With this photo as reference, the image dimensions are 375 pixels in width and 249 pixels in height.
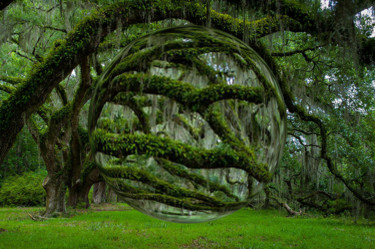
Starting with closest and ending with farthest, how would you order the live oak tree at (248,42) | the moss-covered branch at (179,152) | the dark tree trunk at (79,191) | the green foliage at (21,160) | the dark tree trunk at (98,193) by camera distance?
the moss-covered branch at (179,152), the live oak tree at (248,42), the dark tree trunk at (79,191), the dark tree trunk at (98,193), the green foliage at (21,160)

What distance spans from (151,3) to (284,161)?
10960mm

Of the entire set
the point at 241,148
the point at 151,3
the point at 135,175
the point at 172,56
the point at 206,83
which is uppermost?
the point at 151,3

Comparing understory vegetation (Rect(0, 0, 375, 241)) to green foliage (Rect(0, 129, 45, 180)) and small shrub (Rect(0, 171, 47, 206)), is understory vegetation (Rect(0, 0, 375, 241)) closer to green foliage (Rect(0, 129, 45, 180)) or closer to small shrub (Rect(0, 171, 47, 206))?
small shrub (Rect(0, 171, 47, 206))

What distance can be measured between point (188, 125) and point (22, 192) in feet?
82.7

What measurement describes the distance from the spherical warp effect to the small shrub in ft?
79.6

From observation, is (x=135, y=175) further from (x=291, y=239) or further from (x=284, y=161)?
(x=284, y=161)

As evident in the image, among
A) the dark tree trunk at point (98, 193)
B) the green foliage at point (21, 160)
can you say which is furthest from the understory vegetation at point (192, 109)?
the green foliage at point (21, 160)

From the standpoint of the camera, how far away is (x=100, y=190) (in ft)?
78.0

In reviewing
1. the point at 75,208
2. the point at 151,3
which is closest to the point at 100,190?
the point at 75,208

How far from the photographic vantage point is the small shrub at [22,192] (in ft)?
73.5

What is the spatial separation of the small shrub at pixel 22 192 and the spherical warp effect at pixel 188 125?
24257 mm

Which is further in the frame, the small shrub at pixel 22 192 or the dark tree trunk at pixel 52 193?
the small shrub at pixel 22 192

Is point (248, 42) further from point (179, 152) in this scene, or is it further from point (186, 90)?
point (179, 152)

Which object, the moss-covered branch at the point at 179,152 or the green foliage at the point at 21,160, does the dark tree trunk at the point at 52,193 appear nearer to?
the moss-covered branch at the point at 179,152
